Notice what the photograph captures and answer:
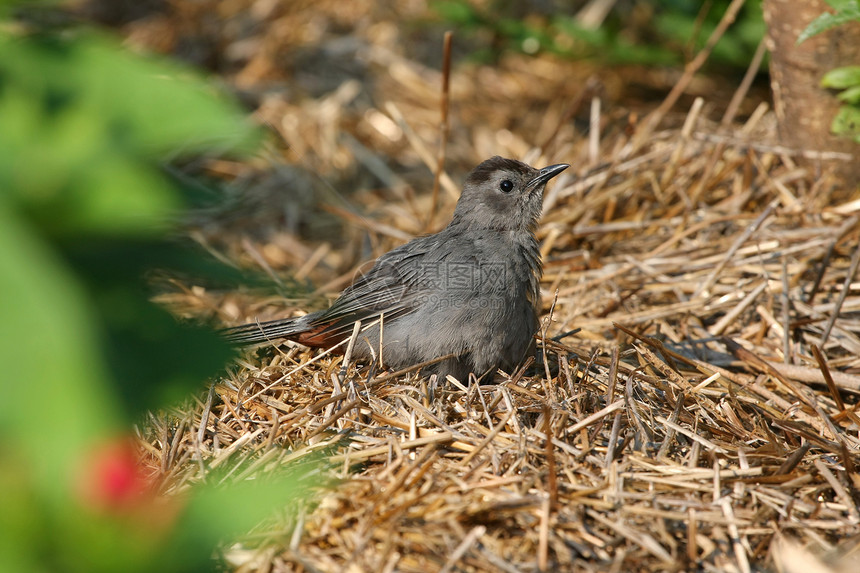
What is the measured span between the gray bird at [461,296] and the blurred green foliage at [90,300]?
2.23 m

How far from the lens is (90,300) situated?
1.16 m

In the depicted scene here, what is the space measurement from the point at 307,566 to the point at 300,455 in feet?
1.88

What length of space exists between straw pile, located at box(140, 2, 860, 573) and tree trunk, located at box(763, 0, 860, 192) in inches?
5.4

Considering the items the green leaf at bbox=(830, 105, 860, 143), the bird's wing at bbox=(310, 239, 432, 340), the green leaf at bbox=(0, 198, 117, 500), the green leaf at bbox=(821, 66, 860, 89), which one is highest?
the green leaf at bbox=(821, 66, 860, 89)

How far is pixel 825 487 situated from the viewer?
2805 mm

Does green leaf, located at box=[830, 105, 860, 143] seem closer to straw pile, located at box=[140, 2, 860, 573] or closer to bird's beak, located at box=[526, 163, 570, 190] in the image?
straw pile, located at box=[140, 2, 860, 573]

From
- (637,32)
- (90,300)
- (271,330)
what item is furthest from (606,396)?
(637,32)

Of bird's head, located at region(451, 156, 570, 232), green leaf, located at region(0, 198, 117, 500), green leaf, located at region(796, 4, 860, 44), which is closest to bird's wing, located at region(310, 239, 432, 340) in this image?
bird's head, located at region(451, 156, 570, 232)

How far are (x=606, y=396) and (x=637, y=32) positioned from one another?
474 centimetres

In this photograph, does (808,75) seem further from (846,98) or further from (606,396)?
(606,396)

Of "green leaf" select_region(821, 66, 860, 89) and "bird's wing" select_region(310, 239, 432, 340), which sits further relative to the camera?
"green leaf" select_region(821, 66, 860, 89)

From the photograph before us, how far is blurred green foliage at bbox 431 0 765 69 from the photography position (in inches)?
235

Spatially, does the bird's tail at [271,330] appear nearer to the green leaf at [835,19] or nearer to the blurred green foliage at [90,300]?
the blurred green foliage at [90,300]

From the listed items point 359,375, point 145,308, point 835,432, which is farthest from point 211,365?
point 835,432
